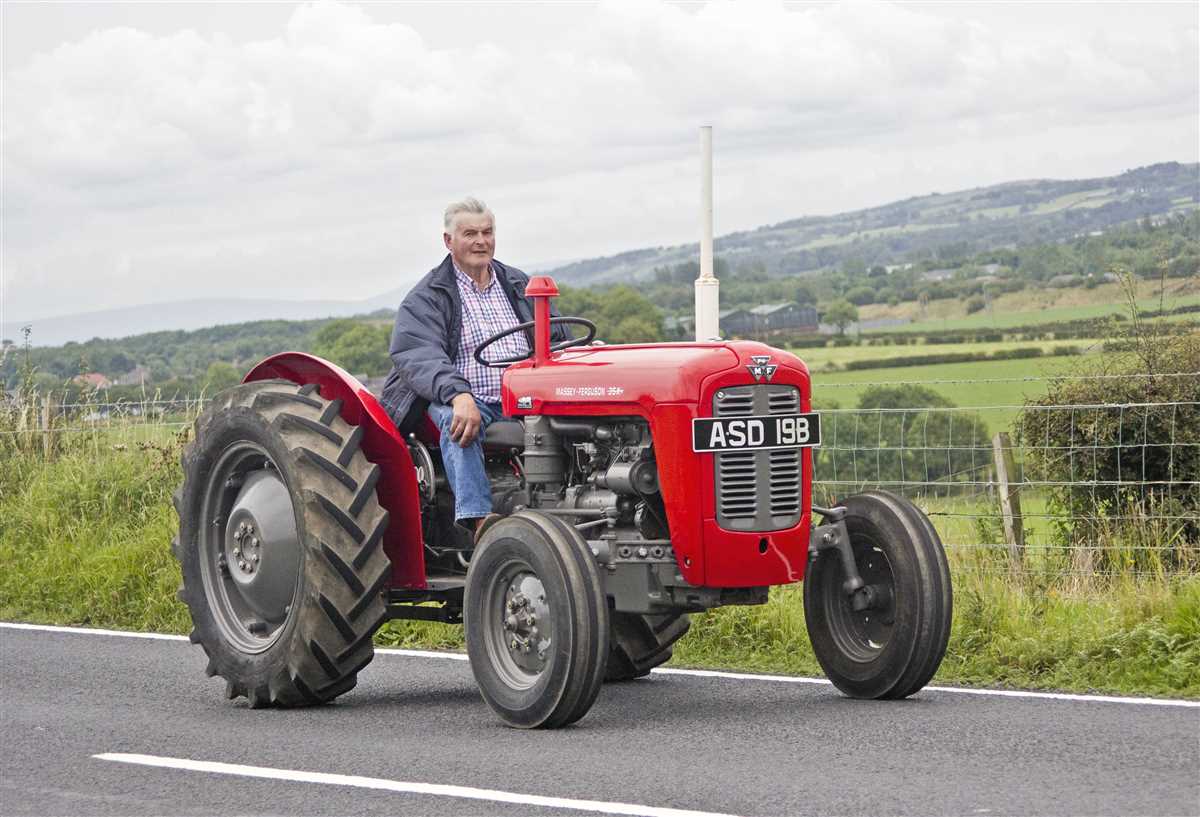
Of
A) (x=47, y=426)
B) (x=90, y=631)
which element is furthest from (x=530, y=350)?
(x=47, y=426)

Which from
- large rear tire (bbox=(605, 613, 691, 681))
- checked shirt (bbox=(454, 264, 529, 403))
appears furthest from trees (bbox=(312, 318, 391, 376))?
large rear tire (bbox=(605, 613, 691, 681))

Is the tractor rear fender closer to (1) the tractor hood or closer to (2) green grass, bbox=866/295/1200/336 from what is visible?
(1) the tractor hood

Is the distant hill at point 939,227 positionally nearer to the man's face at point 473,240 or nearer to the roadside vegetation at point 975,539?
the roadside vegetation at point 975,539

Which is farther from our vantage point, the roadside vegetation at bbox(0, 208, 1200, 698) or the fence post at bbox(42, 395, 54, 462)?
the fence post at bbox(42, 395, 54, 462)

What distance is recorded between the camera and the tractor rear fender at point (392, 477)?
8.27 metres

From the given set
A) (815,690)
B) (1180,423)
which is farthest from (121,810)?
(1180,423)

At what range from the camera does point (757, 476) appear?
292 inches

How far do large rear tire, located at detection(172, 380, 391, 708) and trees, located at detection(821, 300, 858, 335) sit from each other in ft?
175

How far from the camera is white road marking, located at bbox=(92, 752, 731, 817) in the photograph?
558 cm

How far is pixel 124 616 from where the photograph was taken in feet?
39.9

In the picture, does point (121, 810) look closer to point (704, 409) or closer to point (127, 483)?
point (704, 409)

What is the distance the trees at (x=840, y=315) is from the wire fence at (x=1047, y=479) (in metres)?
45.0

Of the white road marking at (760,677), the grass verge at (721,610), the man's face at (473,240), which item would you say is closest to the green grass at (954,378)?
the grass verge at (721,610)

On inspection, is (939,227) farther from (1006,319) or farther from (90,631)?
(90,631)
